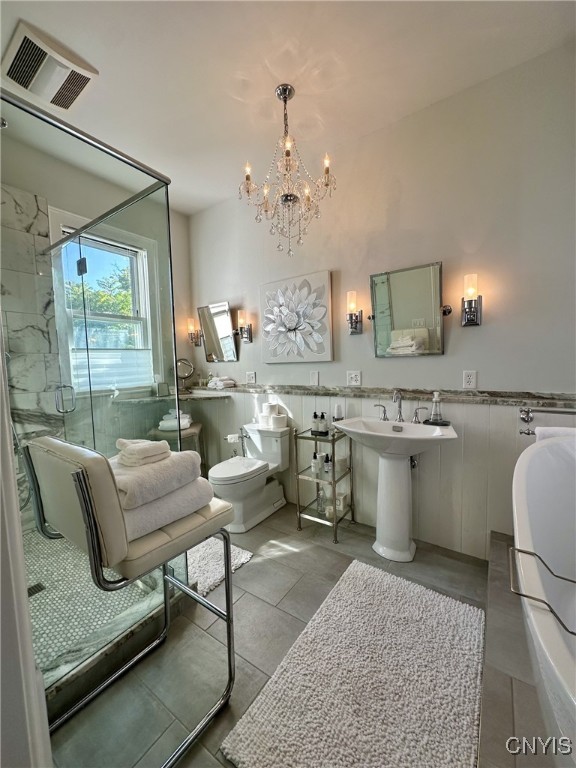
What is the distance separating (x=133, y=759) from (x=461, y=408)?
A: 2.08 m

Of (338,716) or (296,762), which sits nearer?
(296,762)

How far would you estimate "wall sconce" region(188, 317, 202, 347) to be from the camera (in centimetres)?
313

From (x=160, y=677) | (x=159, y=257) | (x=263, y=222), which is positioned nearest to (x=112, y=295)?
(x=159, y=257)

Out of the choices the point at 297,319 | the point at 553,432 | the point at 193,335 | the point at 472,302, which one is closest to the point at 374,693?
the point at 553,432

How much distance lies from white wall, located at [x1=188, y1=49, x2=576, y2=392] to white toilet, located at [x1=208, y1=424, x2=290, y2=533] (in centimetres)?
67

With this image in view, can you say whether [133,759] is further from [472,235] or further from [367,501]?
[472,235]

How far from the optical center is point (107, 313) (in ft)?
6.12

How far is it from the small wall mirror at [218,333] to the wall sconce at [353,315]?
118cm

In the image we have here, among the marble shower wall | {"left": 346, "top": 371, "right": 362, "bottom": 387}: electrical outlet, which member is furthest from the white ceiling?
{"left": 346, "top": 371, "right": 362, "bottom": 387}: electrical outlet

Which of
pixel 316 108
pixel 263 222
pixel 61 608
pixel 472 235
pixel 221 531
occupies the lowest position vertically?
pixel 61 608

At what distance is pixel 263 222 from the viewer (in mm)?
2523

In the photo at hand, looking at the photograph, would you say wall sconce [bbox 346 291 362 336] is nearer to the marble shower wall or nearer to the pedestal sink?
the pedestal sink

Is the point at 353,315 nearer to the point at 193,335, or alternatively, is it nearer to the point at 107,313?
the point at 107,313

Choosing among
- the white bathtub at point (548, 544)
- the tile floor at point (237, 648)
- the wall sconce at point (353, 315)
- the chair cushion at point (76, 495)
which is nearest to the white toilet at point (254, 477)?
the tile floor at point (237, 648)
